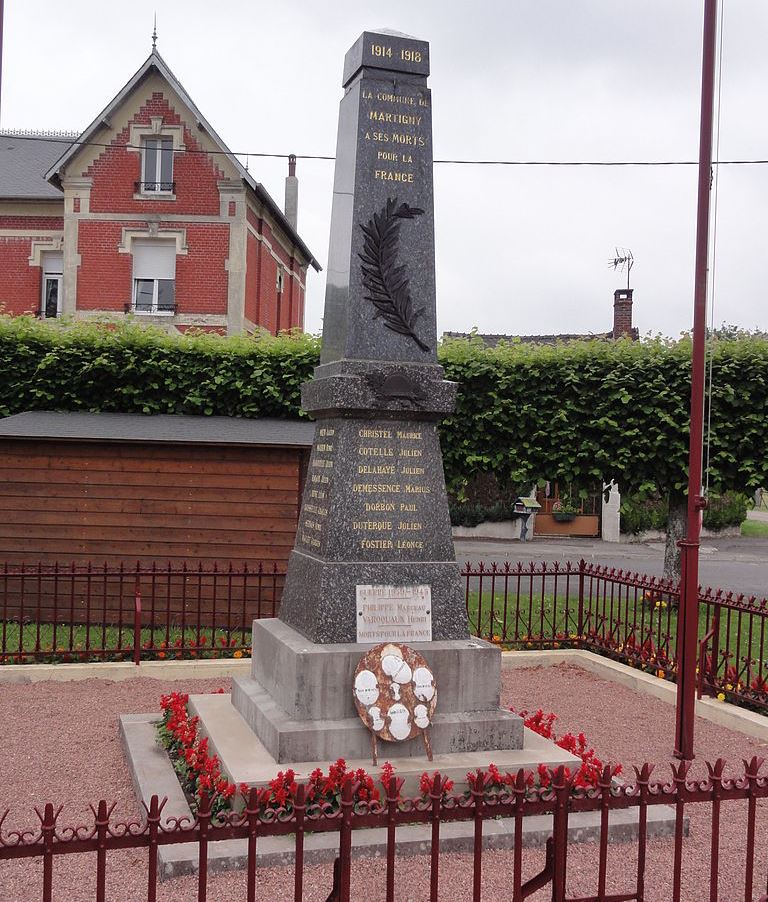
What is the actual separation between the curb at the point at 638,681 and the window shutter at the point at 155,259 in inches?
691

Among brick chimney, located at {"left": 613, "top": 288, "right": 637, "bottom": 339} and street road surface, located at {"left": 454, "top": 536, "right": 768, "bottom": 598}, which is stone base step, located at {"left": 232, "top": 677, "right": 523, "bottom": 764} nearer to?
street road surface, located at {"left": 454, "top": 536, "right": 768, "bottom": 598}

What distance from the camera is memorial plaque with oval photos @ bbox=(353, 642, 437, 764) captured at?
19.7ft

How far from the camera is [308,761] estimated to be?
5930mm

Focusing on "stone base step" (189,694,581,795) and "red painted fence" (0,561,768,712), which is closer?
"stone base step" (189,694,581,795)

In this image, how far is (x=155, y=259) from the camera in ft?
83.2

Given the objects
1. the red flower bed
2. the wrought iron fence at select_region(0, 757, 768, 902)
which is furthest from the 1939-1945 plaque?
the wrought iron fence at select_region(0, 757, 768, 902)

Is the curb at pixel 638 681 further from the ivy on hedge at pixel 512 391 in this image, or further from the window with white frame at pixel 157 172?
the window with white frame at pixel 157 172

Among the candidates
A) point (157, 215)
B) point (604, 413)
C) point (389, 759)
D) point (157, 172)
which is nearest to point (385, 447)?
point (389, 759)

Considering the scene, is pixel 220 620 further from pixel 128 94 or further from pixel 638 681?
pixel 128 94

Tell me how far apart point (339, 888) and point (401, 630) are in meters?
2.82

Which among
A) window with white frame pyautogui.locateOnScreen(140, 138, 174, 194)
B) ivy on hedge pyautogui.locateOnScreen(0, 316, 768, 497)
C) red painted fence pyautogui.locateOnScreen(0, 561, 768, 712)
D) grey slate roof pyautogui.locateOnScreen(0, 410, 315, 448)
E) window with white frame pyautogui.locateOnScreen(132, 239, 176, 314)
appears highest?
window with white frame pyautogui.locateOnScreen(140, 138, 174, 194)

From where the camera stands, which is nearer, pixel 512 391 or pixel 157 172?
pixel 512 391

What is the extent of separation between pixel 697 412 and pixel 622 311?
26773 millimetres

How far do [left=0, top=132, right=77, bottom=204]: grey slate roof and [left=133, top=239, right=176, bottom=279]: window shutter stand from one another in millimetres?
3168
